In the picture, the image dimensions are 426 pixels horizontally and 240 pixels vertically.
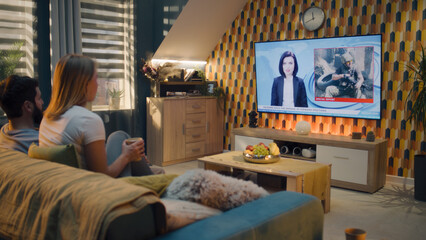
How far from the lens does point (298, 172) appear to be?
3.54 metres

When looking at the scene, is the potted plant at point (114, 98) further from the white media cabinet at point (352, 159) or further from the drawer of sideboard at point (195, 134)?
the white media cabinet at point (352, 159)

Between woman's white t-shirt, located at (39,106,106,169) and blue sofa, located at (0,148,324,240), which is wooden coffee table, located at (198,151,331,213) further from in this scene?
woman's white t-shirt, located at (39,106,106,169)

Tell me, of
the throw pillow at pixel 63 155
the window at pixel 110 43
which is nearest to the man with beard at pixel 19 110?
the throw pillow at pixel 63 155

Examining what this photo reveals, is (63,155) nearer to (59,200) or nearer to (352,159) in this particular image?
(59,200)

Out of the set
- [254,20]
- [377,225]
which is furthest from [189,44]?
[377,225]

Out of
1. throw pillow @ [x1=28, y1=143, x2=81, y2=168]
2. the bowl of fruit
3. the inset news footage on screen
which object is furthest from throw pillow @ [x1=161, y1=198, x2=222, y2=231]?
the inset news footage on screen

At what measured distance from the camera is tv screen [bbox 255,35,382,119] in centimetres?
483

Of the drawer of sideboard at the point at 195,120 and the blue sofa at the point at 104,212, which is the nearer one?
the blue sofa at the point at 104,212

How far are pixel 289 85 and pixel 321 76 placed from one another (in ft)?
1.67

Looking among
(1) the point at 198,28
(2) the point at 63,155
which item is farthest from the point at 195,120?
(2) the point at 63,155

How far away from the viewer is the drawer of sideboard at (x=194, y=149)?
602cm

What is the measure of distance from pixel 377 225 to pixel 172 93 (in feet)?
11.5

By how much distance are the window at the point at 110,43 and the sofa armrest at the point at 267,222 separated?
425 cm

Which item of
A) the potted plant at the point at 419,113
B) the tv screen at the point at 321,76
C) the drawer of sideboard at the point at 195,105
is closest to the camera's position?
the potted plant at the point at 419,113
